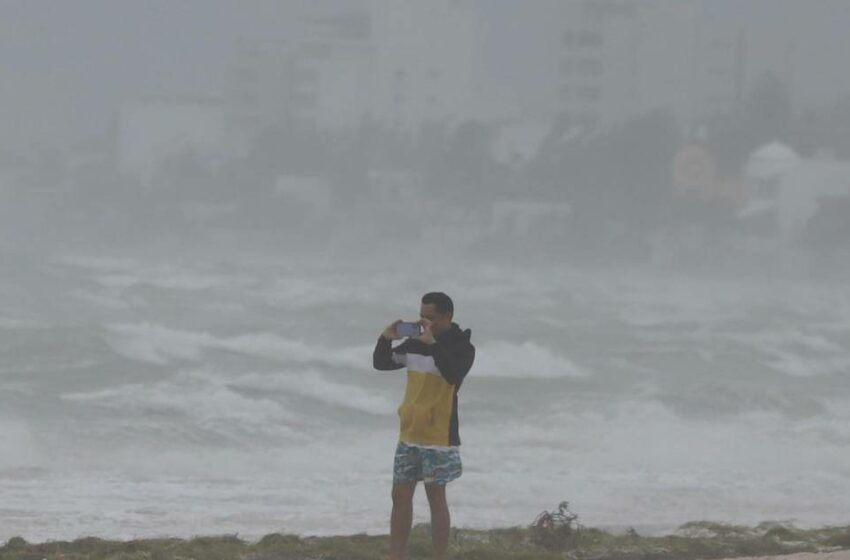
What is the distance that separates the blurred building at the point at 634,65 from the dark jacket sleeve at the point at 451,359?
46523mm

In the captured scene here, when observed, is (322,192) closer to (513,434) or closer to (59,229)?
(59,229)

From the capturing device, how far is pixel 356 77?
50.0m

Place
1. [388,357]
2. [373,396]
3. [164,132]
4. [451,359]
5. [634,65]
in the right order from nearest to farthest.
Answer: [451,359] < [388,357] < [373,396] < [634,65] < [164,132]

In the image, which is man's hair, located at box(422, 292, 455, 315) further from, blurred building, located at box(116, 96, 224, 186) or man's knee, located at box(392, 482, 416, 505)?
blurred building, located at box(116, 96, 224, 186)

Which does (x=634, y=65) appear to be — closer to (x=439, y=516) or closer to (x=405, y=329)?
(x=439, y=516)

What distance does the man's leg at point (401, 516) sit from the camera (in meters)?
5.43

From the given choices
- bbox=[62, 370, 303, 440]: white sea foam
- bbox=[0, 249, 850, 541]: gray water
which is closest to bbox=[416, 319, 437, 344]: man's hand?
bbox=[0, 249, 850, 541]: gray water

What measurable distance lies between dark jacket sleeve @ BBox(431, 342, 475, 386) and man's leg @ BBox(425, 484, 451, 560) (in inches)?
15.4

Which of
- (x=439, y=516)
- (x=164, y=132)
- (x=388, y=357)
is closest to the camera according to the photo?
(x=388, y=357)

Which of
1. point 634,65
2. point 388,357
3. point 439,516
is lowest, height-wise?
point 439,516

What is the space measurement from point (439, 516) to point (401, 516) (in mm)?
134

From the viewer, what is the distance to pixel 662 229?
5091cm

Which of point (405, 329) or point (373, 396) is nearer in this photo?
point (405, 329)

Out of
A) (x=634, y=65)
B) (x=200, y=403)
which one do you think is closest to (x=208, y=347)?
(x=200, y=403)
